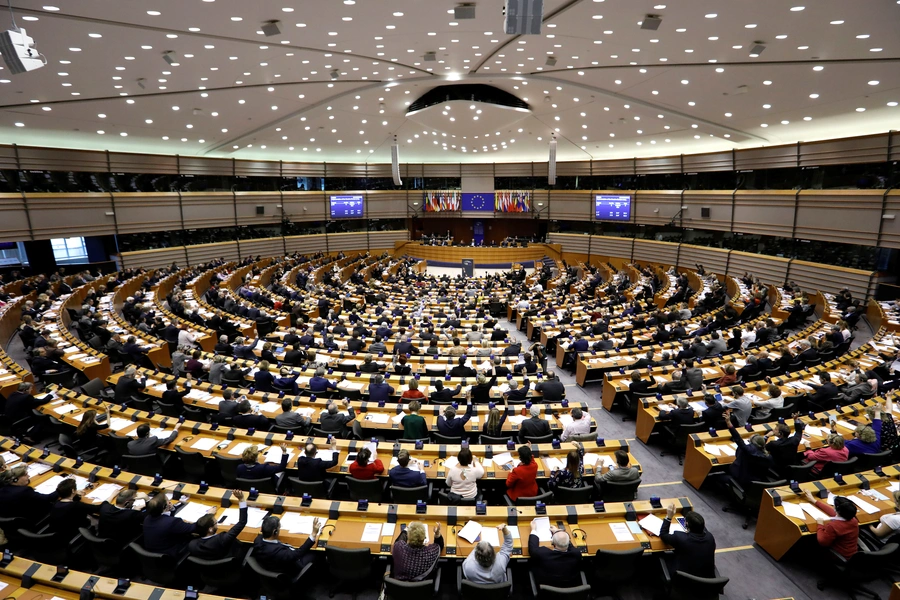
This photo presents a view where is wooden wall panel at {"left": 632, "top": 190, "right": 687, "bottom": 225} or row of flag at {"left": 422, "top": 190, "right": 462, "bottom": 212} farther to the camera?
row of flag at {"left": 422, "top": 190, "right": 462, "bottom": 212}

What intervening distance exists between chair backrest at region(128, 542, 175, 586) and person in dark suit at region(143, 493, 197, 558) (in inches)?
4.2

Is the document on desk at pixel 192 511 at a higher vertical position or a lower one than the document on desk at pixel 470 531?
higher

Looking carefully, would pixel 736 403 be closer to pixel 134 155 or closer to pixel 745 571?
pixel 745 571

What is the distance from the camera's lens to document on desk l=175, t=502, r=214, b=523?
5.70m

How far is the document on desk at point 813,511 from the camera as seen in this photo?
19.0ft

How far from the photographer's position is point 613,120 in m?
21.4

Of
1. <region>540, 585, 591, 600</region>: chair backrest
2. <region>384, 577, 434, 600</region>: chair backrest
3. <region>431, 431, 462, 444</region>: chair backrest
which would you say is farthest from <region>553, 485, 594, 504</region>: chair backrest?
<region>384, 577, 434, 600</region>: chair backrest

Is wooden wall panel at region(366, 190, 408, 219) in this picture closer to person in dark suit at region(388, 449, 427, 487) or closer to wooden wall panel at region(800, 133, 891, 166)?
wooden wall panel at region(800, 133, 891, 166)

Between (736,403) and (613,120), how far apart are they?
1660 centimetres

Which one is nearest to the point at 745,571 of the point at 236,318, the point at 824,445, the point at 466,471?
the point at 824,445

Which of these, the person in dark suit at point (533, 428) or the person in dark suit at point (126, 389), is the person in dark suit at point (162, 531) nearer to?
the person in dark suit at point (126, 389)

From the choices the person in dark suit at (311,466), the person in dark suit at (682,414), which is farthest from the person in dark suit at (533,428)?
the person in dark suit at (311,466)

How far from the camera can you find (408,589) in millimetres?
4586

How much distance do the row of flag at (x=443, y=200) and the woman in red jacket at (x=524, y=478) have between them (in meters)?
32.0
